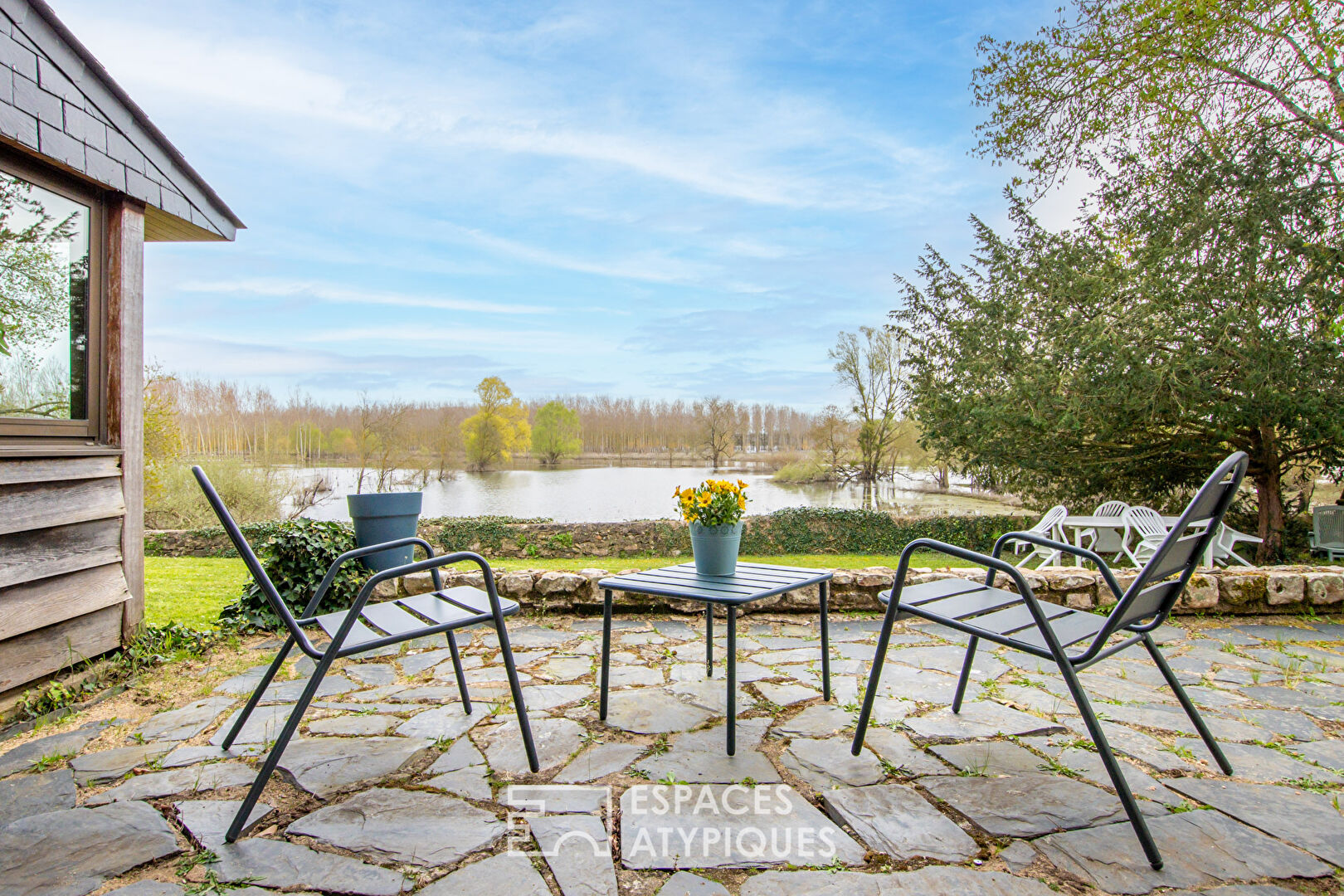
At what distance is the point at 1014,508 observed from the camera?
43.2 feet

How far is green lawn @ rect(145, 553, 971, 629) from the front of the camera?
4.21 meters

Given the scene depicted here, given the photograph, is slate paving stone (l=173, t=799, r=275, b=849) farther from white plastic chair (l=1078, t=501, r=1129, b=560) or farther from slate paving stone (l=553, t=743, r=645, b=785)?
white plastic chair (l=1078, t=501, r=1129, b=560)

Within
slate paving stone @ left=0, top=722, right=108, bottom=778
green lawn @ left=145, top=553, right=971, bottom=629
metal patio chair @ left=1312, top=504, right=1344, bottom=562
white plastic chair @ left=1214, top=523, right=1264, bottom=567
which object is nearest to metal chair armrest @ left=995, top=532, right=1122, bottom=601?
green lawn @ left=145, top=553, right=971, bottom=629

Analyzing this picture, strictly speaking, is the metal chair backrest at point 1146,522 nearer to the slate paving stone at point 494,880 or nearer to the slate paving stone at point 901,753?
the slate paving stone at point 901,753

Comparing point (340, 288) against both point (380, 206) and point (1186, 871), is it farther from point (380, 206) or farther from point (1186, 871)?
point (1186, 871)

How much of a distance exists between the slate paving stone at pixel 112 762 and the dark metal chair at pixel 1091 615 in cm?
210

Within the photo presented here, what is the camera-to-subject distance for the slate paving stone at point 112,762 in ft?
6.31

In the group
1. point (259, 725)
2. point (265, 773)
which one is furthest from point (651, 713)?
point (259, 725)

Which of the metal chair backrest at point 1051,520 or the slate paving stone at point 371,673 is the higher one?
the metal chair backrest at point 1051,520

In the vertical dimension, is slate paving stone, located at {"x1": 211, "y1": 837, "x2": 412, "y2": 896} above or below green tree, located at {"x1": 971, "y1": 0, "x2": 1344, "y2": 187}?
below

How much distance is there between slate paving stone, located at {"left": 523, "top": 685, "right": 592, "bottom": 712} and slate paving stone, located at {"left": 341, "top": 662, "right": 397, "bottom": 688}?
64cm

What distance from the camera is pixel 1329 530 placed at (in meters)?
7.93

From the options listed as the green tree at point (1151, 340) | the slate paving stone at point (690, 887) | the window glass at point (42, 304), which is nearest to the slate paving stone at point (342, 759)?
the slate paving stone at point (690, 887)

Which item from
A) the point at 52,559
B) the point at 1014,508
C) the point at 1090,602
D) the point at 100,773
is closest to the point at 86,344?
the point at 52,559
